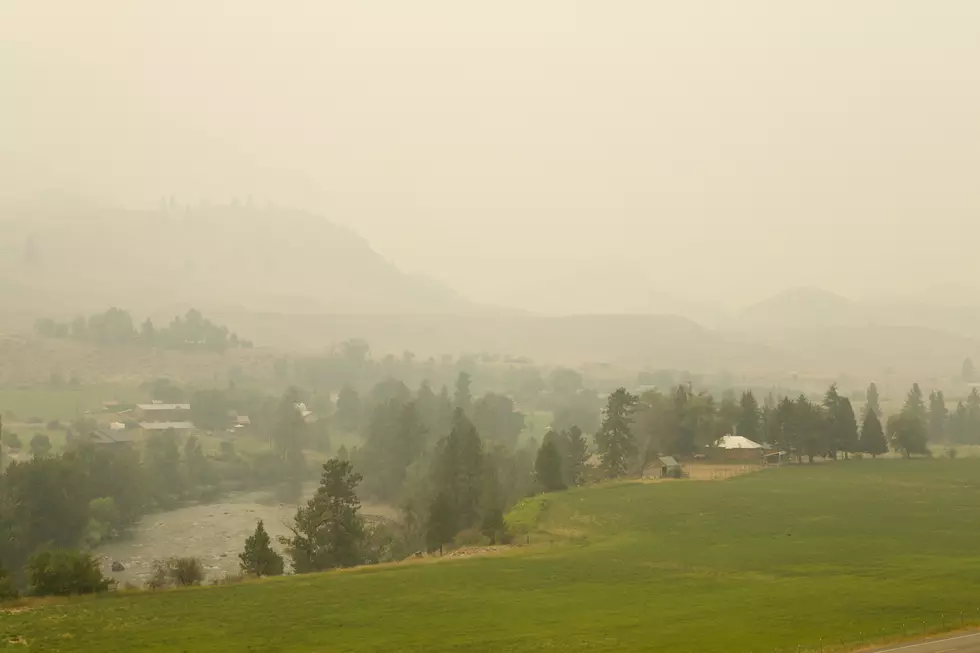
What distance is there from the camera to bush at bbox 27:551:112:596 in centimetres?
5534

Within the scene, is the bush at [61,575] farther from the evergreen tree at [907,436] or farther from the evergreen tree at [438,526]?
the evergreen tree at [907,436]

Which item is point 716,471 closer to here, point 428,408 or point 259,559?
point 259,559

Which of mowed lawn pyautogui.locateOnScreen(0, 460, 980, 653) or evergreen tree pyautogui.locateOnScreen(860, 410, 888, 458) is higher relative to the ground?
evergreen tree pyautogui.locateOnScreen(860, 410, 888, 458)

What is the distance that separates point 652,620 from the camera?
158ft

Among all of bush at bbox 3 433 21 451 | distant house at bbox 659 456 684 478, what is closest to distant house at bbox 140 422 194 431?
bush at bbox 3 433 21 451

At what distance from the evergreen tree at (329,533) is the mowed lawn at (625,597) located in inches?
483

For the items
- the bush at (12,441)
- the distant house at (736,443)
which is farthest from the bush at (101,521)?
the distant house at (736,443)

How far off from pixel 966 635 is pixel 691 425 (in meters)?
97.4

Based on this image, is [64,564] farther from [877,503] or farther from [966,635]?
[877,503]

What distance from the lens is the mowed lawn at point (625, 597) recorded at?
44.3 metres

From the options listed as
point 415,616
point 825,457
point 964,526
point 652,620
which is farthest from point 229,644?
point 825,457

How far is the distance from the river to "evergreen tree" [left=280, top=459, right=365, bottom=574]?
38.2 feet

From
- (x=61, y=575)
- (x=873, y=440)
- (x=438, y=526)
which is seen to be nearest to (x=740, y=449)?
(x=873, y=440)

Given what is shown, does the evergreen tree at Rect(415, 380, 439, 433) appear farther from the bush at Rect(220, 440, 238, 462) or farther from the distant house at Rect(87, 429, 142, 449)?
the distant house at Rect(87, 429, 142, 449)
